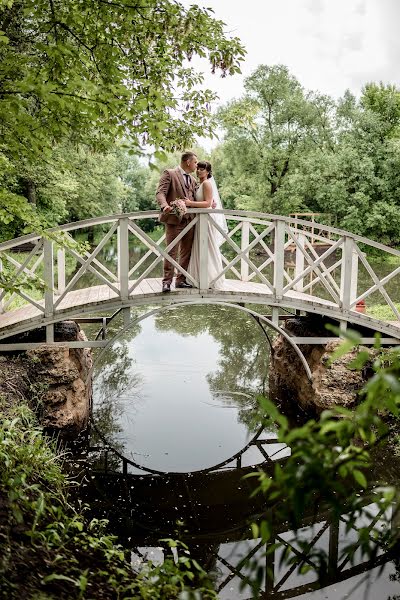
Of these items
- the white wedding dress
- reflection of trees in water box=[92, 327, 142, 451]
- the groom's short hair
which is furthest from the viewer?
reflection of trees in water box=[92, 327, 142, 451]

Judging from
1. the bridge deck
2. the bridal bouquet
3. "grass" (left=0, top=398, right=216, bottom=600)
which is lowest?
"grass" (left=0, top=398, right=216, bottom=600)

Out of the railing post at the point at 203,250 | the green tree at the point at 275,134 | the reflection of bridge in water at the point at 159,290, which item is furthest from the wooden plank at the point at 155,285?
the green tree at the point at 275,134

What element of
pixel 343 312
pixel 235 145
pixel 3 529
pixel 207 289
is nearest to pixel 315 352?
pixel 343 312

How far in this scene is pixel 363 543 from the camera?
6.15ft

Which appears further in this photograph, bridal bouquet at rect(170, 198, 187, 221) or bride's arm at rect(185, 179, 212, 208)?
bride's arm at rect(185, 179, 212, 208)

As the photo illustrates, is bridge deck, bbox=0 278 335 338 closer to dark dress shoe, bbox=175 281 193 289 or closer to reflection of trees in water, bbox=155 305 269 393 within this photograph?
dark dress shoe, bbox=175 281 193 289

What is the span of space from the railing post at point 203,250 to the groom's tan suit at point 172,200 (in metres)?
0.25

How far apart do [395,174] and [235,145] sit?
10.0m

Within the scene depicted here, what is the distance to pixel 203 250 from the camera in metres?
8.62

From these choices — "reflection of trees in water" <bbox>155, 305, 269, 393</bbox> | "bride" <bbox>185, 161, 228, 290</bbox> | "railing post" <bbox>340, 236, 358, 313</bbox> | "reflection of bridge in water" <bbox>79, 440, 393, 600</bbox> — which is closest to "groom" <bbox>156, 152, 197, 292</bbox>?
"bride" <bbox>185, 161, 228, 290</bbox>

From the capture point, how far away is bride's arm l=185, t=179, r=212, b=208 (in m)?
8.45

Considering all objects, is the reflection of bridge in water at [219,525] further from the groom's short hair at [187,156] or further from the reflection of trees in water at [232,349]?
the groom's short hair at [187,156]

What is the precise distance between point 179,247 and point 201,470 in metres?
3.44

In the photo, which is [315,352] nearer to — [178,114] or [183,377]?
[183,377]
